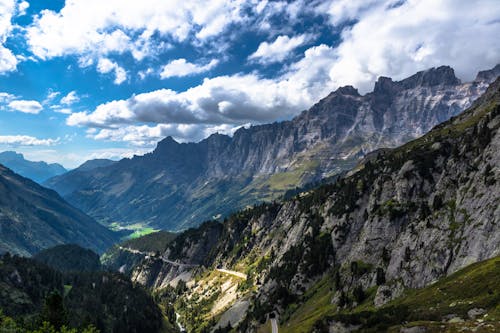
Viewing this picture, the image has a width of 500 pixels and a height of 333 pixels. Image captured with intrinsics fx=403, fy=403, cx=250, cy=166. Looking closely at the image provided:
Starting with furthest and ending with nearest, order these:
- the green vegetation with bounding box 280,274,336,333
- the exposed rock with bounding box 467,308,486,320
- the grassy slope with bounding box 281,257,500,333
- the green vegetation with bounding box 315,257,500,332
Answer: the green vegetation with bounding box 280,274,336,333 < the exposed rock with bounding box 467,308,486,320 < the green vegetation with bounding box 315,257,500,332 < the grassy slope with bounding box 281,257,500,333

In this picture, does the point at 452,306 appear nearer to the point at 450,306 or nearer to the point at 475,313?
the point at 450,306

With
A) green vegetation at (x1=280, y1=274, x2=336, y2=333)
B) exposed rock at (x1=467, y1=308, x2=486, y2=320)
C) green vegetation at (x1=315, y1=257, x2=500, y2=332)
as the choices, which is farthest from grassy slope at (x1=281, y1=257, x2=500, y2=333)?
green vegetation at (x1=280, y1=274, x2=336, y2=333)

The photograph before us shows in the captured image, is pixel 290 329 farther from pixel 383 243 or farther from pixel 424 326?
pixel 424 326

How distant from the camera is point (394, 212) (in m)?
187

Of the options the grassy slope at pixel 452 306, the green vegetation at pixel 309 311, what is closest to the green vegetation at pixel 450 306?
the grassy slope at pixel 452 306

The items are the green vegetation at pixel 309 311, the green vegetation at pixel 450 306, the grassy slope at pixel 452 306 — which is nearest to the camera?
the grassy slope at pixel 452 306

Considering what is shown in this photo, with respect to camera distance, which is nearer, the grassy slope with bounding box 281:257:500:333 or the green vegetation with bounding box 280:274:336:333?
the grassy slope with bounding box 281:257:500:333

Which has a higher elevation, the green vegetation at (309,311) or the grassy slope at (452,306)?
the grassy slope at (452,306)

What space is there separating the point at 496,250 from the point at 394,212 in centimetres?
6875

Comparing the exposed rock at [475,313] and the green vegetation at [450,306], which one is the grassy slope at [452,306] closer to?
the green vegetation at [450,306]

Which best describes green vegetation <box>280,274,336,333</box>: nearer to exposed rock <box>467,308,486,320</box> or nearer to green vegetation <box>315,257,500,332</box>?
green vegetation <box>315,257,500,332</box>

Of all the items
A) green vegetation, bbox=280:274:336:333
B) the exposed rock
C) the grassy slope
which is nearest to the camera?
the grassy slope

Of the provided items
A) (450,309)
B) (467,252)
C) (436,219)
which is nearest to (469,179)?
(436,219)

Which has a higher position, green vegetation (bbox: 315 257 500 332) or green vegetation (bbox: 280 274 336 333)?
green vegetation (bbox: 315 257 500 332)
